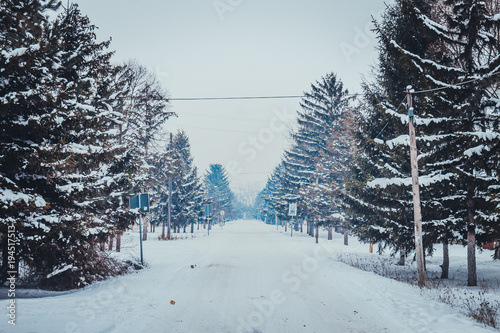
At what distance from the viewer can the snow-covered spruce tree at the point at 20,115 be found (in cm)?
633

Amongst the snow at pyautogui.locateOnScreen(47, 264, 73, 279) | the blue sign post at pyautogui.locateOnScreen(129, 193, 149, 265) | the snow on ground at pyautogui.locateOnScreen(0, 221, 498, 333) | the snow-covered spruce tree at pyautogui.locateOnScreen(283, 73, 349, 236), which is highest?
the snow-covered spruce tree at pyautogui.locateOnScreen(283, 73, 349, 236)

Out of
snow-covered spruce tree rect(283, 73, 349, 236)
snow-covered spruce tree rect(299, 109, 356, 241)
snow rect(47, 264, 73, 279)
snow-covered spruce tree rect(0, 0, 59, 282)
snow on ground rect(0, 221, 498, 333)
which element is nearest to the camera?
snow on ground rect(0, 221, 498, 333)

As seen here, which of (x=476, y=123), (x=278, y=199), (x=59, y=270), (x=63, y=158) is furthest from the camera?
(x=278, y=199)

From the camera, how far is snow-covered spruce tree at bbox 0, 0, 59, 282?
6328 millimetres

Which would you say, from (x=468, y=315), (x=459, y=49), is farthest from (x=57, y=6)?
(x=459, y=49)

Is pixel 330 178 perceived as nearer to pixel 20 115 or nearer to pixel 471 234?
pixel 471 234

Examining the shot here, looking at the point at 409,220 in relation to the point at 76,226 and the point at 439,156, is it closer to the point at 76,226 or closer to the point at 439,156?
the point at 439,156

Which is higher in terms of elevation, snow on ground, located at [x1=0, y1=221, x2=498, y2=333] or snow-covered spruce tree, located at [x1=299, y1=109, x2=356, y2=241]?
snow-covered spruce tree, located at [x1=299, y1=109, x2=356, y2=241]

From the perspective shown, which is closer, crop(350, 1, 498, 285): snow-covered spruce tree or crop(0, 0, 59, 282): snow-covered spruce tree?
crop(0, 0, 59, 282): snow-covered spruce tree

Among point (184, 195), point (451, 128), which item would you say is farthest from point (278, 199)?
point (451, 128)

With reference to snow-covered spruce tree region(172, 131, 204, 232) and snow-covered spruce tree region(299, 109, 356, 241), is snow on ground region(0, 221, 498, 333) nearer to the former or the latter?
snow-covered spruce tree region(299, 109, 356, 241)

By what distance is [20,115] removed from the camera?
6859mm

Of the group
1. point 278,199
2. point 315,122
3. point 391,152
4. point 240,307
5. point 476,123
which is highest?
point 315,122

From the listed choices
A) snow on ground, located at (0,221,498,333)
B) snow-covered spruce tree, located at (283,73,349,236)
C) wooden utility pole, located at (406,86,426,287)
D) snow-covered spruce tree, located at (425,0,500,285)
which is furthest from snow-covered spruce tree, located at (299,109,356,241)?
snow on ground, located at (0,221,498,333)
